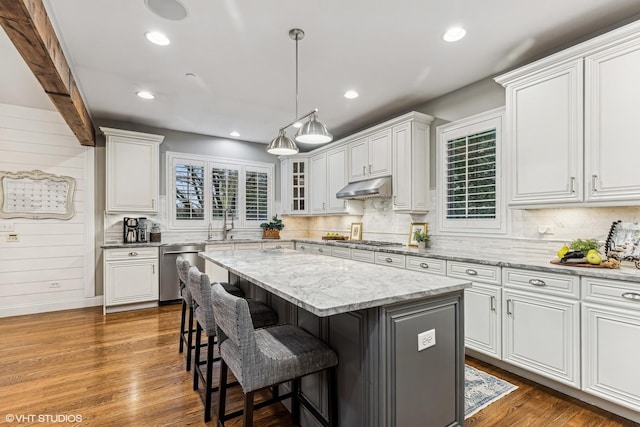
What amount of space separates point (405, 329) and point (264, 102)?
3.50m

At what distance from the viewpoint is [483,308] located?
2.79 meters

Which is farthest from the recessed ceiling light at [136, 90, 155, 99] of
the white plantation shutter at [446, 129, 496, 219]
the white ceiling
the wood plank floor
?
the white plantation shutter at [446, 129, 496, 219]

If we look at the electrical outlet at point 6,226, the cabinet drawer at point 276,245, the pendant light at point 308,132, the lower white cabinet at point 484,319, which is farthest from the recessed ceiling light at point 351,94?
the electrical outlet at point 6,226

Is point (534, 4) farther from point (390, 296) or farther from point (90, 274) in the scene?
point (90, 274)

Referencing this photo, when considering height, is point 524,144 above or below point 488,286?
above

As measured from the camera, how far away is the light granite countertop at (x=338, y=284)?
1.42m

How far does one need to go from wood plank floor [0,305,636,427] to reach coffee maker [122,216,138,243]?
1383mm

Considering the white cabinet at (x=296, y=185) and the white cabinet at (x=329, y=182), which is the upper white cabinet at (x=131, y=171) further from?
the white cabinet at (x=329, y=182)

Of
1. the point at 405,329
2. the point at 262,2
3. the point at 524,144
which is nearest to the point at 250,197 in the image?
the point at 262,2

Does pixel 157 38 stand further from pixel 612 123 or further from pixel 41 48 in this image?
pixel 612 123

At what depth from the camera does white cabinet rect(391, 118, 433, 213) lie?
397 cm

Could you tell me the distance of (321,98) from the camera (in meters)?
4.09

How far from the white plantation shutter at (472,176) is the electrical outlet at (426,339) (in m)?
2.20

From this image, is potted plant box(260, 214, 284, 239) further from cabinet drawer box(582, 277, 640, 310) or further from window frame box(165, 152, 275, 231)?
cabinet drawer box(582, 277, 640, 310)
